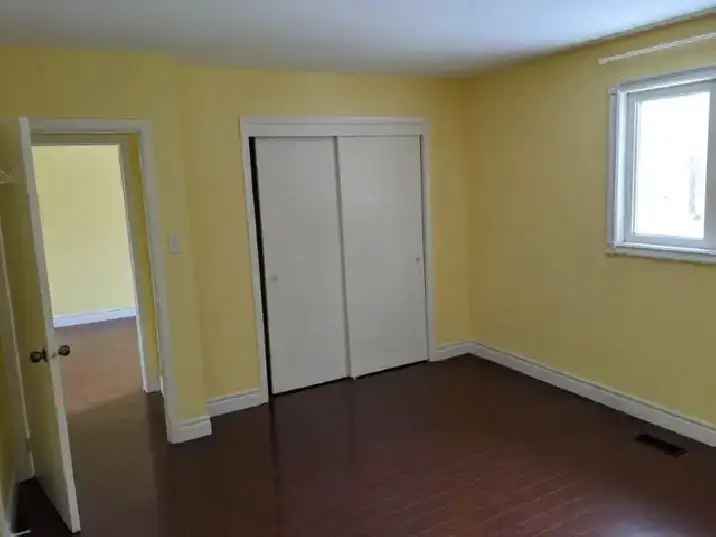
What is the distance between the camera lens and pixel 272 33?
2.93 metres

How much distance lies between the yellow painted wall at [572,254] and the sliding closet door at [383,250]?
1.85ft

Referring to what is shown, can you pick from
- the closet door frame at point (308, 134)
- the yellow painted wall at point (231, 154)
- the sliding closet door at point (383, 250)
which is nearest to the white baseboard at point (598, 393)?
the sliding closet door at point (383, 250)

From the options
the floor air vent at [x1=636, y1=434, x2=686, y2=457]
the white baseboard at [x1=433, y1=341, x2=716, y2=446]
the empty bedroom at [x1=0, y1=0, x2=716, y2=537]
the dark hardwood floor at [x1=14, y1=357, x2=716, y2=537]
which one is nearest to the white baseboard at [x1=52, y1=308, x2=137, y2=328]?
the empty bedroom at [x1=0, y1=0, x2=716, y2=537]

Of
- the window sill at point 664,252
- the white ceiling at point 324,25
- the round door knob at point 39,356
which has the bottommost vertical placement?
the round door knob at point 39,356

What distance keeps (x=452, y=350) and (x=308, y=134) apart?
87.0 inches

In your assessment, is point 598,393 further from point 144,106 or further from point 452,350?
point 144,106

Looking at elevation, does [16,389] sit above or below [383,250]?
below

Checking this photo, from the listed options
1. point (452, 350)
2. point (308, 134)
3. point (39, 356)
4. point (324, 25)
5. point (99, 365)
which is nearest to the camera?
point (39, 356)

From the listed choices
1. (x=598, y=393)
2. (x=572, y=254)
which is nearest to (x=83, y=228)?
(x=572, y=254)

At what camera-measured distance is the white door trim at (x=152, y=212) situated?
10.2 feet

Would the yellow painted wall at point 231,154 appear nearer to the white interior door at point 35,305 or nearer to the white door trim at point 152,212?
the white door trim at point 152,212

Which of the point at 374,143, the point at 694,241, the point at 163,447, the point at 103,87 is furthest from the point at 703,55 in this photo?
the point at 163,447

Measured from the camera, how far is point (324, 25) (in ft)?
9.21

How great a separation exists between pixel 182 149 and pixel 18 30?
1098 millimetres
